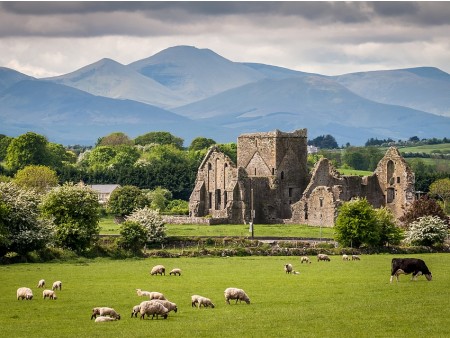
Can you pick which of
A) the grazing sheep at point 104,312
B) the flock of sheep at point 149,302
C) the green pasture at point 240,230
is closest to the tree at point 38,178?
the green pasture at point 240,230

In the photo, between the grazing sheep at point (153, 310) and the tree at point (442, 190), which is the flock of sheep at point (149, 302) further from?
the tree at point (442, 190)

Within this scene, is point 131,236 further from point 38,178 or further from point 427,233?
point 38,178

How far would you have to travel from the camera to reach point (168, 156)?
185 m

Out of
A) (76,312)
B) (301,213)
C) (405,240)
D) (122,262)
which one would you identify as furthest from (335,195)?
(76,312)

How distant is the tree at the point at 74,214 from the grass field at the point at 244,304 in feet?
20.8

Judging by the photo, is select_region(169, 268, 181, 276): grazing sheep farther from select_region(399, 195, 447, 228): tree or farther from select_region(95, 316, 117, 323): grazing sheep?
select_region(399, 195, 447, 228): tree

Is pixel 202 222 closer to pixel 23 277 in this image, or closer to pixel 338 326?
pixel 23 277

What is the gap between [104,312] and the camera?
41281 mm

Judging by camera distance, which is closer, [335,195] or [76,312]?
[76,312]

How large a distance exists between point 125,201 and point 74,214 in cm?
3688

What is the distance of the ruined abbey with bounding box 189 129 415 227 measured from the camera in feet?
353

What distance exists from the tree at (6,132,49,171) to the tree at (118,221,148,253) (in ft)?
275

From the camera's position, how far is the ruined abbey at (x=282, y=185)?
107562 millimetres

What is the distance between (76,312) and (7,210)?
2848 cm
